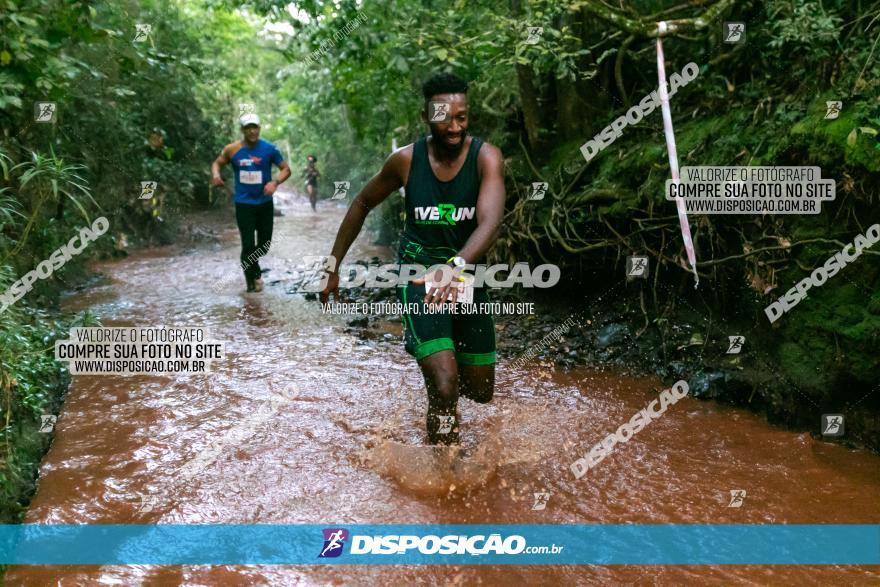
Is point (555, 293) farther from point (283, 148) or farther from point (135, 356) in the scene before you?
point (283, 148)

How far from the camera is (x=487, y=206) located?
346cm

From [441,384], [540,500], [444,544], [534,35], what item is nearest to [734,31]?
[534,35]

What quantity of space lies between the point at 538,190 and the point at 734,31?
216cm

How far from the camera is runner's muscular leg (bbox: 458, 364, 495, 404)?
383 cm

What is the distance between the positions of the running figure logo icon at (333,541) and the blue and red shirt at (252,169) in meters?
5.49

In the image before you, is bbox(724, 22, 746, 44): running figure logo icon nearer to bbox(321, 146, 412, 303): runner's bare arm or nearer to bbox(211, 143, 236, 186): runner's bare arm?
bbox(321, 146, 412, 303): runner's bare arm

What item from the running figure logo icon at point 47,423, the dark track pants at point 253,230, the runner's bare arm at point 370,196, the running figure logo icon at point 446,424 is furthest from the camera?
the dark track pants at point 253,230

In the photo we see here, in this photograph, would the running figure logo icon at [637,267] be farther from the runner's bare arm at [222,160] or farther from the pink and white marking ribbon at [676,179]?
the runner's bare arm at [222,160]

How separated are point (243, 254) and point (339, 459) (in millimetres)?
4823

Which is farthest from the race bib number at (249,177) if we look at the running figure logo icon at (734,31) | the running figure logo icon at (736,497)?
the running figure logo icon at (736,497)

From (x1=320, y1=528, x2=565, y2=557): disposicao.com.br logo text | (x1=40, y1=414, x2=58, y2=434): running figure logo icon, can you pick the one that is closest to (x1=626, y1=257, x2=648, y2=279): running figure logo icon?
(x1=320, y1=528, x2=565, y2=557): disposicao.com.br logo text

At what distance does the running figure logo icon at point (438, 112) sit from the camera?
11.3 feet

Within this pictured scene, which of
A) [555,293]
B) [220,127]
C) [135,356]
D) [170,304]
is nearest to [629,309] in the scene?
[555,293]

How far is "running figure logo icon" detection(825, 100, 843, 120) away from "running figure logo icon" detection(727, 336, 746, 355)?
156cm
